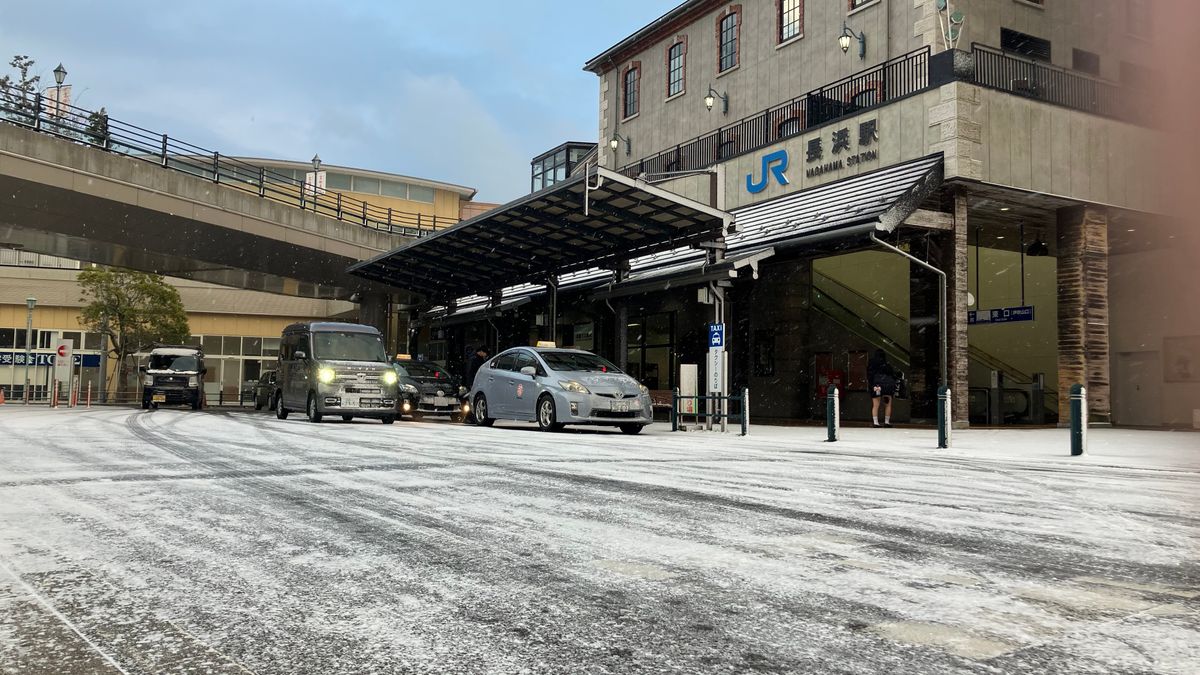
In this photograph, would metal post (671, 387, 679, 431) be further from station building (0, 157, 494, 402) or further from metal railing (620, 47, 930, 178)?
station building (0, 157, 494, 402)

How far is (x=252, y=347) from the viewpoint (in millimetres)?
57812

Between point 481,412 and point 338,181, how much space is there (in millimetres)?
58524

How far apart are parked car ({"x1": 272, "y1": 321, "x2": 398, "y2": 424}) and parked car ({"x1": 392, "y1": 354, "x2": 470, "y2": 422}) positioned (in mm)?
2169

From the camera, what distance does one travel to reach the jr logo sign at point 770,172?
2441 cm

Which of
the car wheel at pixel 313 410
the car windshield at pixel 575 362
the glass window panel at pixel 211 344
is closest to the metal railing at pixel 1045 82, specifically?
the car windshield at pixel 575 362

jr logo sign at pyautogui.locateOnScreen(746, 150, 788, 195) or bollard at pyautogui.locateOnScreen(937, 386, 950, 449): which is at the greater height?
jr logo sign at pyautogui.locateOnScreen(746, 150, 788, 195)

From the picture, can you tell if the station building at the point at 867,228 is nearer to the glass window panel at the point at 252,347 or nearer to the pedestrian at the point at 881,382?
the pedestrian at the point at 881,382

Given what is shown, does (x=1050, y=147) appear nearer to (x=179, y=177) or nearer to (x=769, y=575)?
(x=769, y=575)

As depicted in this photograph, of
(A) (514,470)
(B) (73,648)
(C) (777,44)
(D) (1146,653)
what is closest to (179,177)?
(C) (777,44)

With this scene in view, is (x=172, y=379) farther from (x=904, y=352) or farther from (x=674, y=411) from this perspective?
(x=904, y=352)

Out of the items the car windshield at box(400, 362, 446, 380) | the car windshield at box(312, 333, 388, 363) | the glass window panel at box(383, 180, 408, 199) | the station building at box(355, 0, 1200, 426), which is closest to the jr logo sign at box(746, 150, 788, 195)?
the station building at box(355, 0, 1200, 426)

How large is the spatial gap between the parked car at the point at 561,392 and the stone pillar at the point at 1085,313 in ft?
36.3

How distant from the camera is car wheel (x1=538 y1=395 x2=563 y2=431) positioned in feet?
54.5

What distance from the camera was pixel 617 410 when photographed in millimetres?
16344
